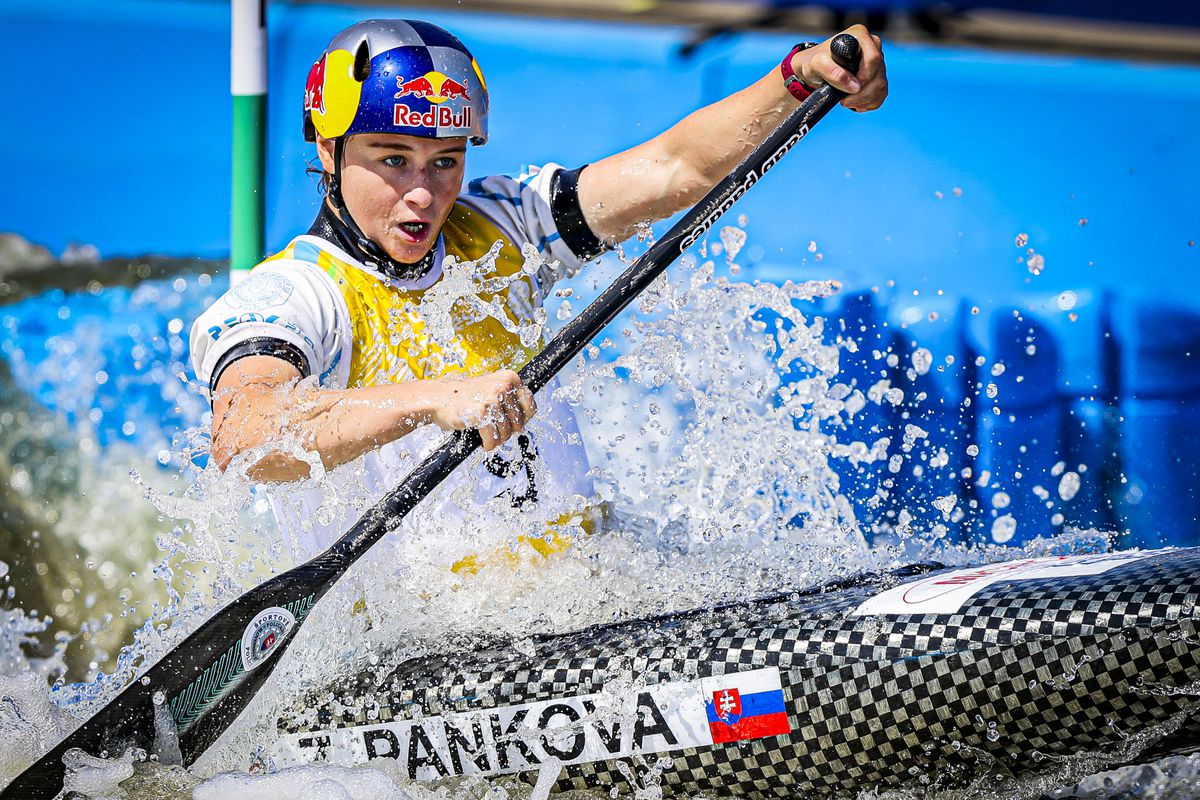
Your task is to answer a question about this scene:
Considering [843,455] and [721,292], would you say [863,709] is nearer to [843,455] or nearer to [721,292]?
[721,292]

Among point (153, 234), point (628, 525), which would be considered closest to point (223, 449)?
point (628, 525)

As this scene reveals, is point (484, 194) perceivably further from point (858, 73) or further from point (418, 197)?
point (858, 73)

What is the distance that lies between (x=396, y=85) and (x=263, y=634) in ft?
3.39

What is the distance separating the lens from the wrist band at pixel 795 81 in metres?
2.26

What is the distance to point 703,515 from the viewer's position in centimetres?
299

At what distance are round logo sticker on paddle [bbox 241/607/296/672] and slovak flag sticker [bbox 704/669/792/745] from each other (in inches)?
29.5

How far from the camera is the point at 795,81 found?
227 centimetres

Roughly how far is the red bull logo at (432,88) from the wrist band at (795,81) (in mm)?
639

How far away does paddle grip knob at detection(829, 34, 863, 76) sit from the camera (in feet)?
7.00

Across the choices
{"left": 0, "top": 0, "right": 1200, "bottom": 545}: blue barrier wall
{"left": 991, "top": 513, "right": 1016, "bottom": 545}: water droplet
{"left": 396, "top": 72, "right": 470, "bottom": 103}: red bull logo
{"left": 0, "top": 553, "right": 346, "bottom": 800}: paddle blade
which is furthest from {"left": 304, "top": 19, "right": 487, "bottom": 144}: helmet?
{"left": 991, "top": 513, "right": 1016, "bottom": 545}: water droplet

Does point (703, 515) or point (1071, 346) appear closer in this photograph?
point (703, 515)

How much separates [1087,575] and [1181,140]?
8.28 feet

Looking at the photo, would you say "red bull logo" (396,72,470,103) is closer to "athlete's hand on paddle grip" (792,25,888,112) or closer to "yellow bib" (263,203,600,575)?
"yellow bib" (263,203,600,575)

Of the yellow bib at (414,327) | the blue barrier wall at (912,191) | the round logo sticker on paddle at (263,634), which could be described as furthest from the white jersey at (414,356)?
the blue barrier wall at (912,191)
